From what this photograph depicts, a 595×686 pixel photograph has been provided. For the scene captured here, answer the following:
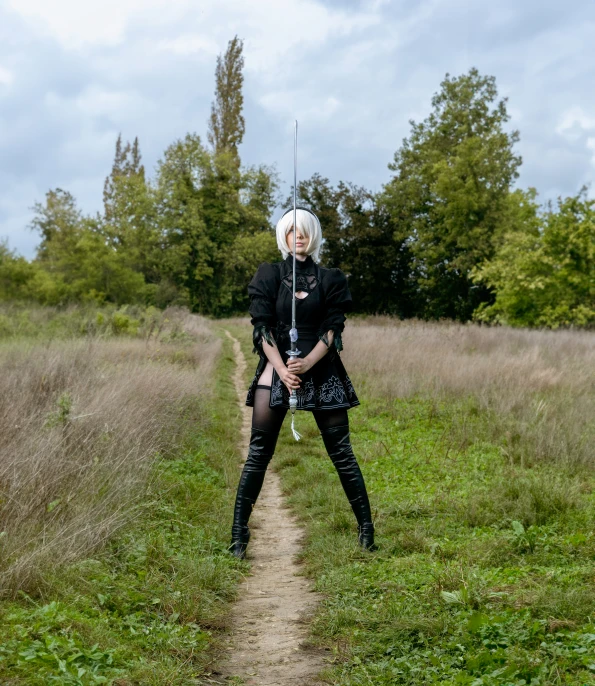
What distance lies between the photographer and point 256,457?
4.95m

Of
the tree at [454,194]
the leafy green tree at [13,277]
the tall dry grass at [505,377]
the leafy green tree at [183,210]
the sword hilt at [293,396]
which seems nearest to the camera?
the sword hilt at [293,396]

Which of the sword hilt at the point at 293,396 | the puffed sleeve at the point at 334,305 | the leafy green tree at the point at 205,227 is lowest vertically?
the sword hilt at the point at 293,396

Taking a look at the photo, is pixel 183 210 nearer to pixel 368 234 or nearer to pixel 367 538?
pixel 368 234

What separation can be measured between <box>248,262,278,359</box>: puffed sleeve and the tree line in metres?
19.1

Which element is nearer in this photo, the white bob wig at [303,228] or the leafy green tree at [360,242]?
the white bob wig at [303,228]

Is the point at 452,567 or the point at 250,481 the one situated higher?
the point at 250,481

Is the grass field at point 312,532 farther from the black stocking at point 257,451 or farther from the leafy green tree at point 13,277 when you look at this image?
the leafy green tree at point 13,277

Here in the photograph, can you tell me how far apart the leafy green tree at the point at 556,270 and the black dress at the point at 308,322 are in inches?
732

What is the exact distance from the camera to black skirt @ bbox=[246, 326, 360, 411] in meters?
4.83

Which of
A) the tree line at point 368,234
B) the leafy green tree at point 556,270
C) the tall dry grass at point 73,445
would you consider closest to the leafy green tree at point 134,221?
the tree line at point 368,234

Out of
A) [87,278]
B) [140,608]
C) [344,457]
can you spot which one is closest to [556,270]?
[87,278]

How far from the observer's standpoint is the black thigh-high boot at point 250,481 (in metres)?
4.95

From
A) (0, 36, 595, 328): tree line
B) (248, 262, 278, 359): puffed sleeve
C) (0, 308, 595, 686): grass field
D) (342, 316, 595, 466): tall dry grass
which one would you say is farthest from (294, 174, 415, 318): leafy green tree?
(248, 262, 278, 359): puffed sleeve

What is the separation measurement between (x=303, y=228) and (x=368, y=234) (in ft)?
101
